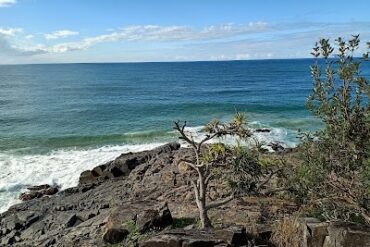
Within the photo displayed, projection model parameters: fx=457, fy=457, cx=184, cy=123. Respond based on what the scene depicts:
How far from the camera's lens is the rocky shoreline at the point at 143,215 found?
1124 centimetres

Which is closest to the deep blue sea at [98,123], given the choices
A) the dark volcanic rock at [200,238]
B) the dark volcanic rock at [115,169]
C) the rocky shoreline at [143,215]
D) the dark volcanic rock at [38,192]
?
the dark volcanic rock at [38,192]

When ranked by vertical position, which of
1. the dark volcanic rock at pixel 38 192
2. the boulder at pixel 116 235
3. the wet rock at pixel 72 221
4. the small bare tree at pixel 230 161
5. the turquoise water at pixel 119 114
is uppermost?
the small bare tree at pixel 230 161

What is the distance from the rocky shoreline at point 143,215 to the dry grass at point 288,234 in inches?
11.1

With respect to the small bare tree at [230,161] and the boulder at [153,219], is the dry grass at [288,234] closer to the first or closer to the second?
the small bare tree at [230,161]

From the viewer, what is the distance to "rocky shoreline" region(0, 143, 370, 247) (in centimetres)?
1124

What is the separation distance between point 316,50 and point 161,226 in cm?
708

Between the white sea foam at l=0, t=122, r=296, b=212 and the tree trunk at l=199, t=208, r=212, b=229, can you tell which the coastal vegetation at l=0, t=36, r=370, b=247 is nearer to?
the tree trunk at l=199, t=208, r=212, b=229

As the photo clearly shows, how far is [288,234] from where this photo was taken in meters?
11.2

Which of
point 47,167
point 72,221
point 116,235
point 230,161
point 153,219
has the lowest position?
point 47,167

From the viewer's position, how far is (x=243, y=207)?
16.2m

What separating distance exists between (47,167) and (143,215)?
62.4 ft

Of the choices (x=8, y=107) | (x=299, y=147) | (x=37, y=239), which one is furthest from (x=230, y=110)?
(x=299, y=147)

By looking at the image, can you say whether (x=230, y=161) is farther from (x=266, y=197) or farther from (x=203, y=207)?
(x=266, y=197)

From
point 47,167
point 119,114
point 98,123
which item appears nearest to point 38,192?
point 47,167
